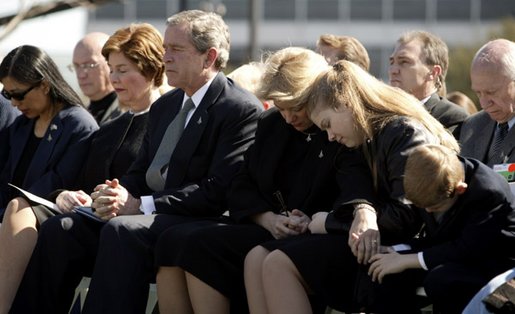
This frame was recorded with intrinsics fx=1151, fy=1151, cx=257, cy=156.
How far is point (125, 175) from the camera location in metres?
6.93

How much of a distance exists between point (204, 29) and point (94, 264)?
1.50 meters

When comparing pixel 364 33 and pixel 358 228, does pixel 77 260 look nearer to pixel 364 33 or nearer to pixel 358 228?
pixel 358 228

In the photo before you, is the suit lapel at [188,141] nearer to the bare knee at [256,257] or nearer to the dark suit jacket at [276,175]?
Answer: the dark suit jacket at [276,175]

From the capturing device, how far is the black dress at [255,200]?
229 inches

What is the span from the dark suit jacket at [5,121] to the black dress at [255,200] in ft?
7.07

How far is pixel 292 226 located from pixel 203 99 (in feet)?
3.76

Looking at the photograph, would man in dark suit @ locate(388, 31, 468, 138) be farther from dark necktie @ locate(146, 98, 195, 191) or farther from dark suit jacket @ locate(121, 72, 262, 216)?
dark necktie @ locate(146, 98, 195, 191)

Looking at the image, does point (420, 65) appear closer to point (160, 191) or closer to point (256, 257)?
point (160, 191)

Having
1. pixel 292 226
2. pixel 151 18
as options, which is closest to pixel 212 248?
pixel 292 226

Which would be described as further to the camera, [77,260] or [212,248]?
[77,260]

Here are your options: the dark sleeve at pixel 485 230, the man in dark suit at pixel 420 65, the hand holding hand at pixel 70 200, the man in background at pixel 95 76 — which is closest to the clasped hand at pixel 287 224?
the dark sleeve at pixel 485 230

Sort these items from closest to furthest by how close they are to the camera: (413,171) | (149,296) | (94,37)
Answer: (413,171) < (149,296) < (94,37)

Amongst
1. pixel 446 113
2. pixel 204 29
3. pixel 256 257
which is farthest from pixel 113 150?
pixel 446 113

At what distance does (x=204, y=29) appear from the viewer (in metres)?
6.68
